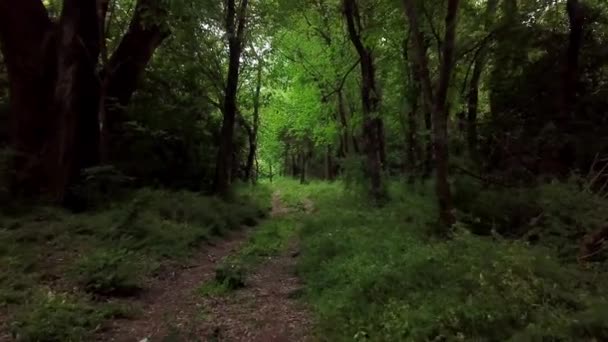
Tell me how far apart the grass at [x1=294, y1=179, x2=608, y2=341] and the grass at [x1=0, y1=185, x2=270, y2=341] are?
3056 millimetres

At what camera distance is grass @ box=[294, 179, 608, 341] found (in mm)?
4711

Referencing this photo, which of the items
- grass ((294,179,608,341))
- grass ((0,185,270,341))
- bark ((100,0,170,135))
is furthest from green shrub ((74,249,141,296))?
bark ((100,0,170,135))

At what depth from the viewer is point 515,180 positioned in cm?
1309

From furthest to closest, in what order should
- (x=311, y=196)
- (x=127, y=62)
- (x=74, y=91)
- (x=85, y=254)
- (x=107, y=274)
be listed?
(x=311, y=196) → (x=127, y=62) → (x=74, y=91) → (x=85, y=254) → (x=107, y=274)

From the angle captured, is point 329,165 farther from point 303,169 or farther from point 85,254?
point 85,254

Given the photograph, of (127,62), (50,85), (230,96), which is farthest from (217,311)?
(230,96)

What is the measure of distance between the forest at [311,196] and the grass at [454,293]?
0.10ft

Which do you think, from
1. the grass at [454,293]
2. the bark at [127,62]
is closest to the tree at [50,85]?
the bark at [127,62]

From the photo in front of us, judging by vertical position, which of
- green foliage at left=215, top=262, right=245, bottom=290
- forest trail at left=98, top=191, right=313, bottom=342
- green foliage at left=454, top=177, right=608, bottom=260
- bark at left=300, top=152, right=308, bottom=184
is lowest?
forest trail at left=98, top=191, right=313, bottom=342

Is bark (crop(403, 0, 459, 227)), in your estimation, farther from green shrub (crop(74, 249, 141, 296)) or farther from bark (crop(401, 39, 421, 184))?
bark (crop(401, 39, 421, 184))

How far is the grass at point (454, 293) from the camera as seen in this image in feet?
15.5

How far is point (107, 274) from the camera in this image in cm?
762

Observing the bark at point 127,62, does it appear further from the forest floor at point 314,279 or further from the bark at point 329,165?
the bark at point 329,165

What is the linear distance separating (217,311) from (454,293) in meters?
3.49
